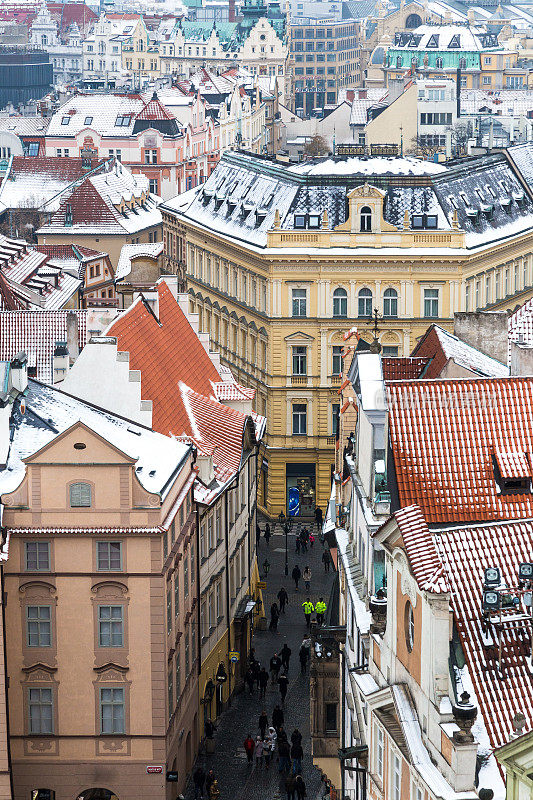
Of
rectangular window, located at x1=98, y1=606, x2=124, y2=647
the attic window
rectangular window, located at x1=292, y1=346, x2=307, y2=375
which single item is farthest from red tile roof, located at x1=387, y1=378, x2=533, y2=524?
rectangular window, located at x1=292, y1=346, x2=307, y2=375

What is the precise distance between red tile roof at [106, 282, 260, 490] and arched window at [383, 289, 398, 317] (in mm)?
27959

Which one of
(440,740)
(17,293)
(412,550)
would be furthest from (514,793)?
(17,293)

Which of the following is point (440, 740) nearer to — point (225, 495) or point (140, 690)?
point (140, 690)

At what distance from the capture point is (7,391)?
66.7 meters

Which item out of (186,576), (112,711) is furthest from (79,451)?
(186,576)

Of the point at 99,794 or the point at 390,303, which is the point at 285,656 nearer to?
the point at 99,794

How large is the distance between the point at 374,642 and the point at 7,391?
24761 millimetres

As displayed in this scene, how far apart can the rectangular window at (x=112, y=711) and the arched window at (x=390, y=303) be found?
2055 inches

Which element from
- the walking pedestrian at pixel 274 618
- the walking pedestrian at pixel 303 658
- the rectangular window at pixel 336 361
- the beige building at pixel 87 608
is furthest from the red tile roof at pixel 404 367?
the rectangular window at pixel 336 361

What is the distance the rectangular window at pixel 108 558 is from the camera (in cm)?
6341

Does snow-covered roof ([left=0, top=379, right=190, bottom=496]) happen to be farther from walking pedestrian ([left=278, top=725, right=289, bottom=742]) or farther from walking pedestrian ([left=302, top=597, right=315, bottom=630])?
walking pedestrian ([left=302, top=597, right=315, bottom=630])

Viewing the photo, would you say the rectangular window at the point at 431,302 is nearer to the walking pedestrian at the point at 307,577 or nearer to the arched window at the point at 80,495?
the walking pedestrian at the point at 307,577

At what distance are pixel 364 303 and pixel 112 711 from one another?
2060 inches

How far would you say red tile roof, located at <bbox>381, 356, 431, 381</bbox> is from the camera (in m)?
65.8
